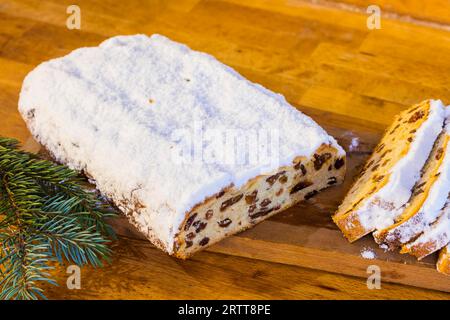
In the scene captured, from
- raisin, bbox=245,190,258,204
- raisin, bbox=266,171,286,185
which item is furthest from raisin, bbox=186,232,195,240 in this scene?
raisin, bbox=266,171,286,185

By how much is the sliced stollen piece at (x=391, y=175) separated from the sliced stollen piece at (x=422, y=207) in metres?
0.03

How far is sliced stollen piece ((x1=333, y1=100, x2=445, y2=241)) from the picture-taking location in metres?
2.80

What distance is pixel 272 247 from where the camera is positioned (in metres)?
2.91

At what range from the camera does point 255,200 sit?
2.91m

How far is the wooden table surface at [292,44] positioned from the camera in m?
3.82

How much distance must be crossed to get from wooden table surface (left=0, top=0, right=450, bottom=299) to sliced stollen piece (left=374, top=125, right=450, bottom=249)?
1.57 ft

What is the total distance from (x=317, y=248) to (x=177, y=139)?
0.71 meters

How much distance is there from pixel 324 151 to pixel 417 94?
1.21 m

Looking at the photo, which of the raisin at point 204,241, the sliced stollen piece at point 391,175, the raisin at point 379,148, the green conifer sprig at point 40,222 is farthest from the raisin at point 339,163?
the green conifer sprig at point 40,222

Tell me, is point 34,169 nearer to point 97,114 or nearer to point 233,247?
point 97,114

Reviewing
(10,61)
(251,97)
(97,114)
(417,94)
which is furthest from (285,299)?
(10,61)

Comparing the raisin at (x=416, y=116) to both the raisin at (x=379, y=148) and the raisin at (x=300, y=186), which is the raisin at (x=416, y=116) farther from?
the raisin at (x=300, y=186)

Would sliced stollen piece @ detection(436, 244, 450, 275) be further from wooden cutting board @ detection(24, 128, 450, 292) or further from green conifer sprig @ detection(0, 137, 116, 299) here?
green conifer sprig @ detection(0, 137, 116, 299)

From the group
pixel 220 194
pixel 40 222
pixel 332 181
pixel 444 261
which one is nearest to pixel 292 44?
pixel 332 181
